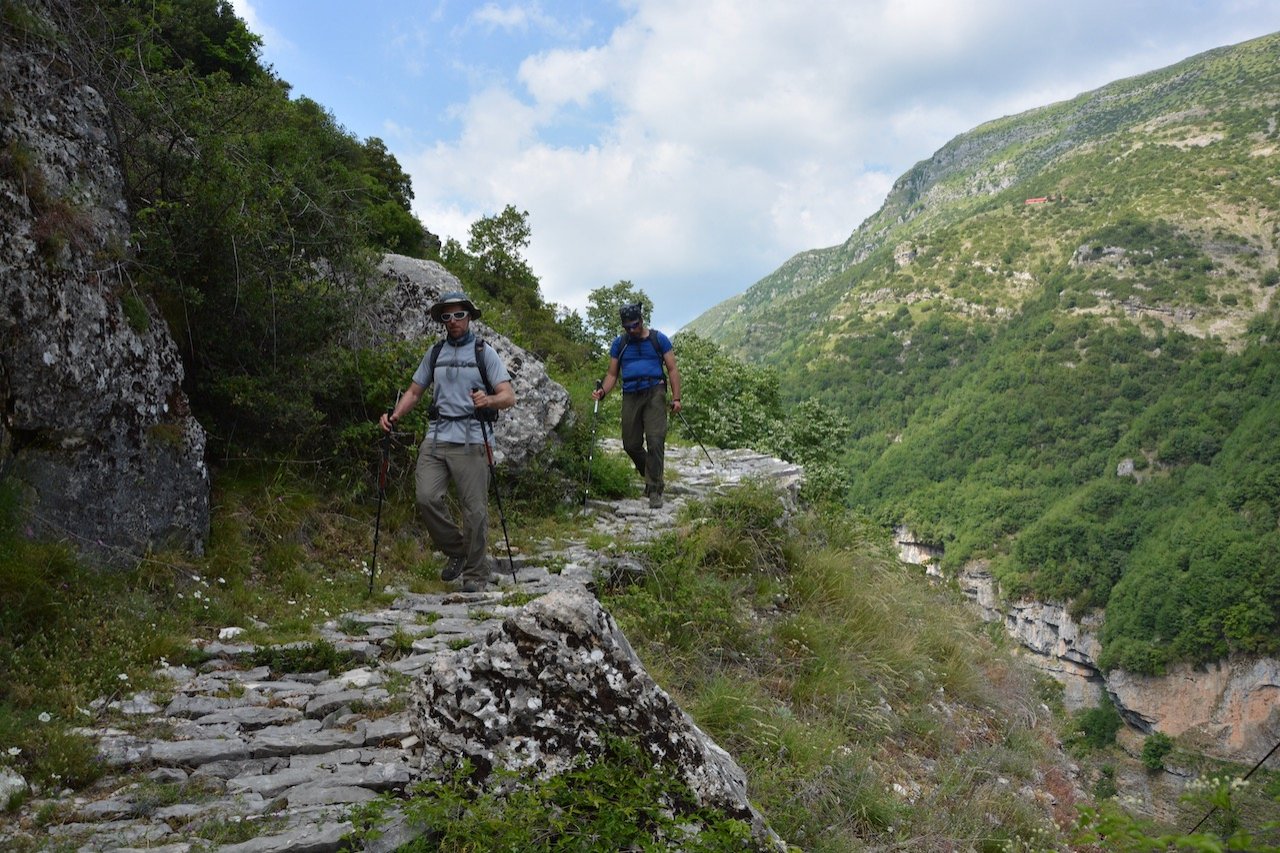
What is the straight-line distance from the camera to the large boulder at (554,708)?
3.47m

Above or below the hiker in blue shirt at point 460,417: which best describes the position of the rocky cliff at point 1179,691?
below

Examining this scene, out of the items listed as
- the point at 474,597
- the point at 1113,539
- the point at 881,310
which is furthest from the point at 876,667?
the point at 881,310

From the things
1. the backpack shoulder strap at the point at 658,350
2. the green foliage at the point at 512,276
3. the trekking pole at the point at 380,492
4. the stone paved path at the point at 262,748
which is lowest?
the stone paved path at the point at 262,748

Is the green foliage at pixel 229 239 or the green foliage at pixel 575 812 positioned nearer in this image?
the green foliage at pixel 575 812

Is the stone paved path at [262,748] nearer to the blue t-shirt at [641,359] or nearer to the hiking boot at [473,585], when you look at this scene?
the hiking boot at [473,585]

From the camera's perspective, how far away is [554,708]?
11.6ft

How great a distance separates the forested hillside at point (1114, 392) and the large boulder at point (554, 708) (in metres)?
78.4

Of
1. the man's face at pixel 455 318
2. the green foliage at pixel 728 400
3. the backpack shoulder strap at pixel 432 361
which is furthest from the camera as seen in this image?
the green foliage at pixel 728 400

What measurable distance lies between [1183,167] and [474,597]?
22165 cm

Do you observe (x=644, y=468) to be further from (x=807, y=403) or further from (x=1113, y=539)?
(x=1113, y=539)

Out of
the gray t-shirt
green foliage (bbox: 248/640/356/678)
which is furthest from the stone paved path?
the gray t-shirt

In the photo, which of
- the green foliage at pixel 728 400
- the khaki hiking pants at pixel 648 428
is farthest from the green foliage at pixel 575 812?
the green foliage at pixel 728 400

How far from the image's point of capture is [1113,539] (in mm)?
115750

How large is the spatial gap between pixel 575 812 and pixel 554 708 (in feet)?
1.50
